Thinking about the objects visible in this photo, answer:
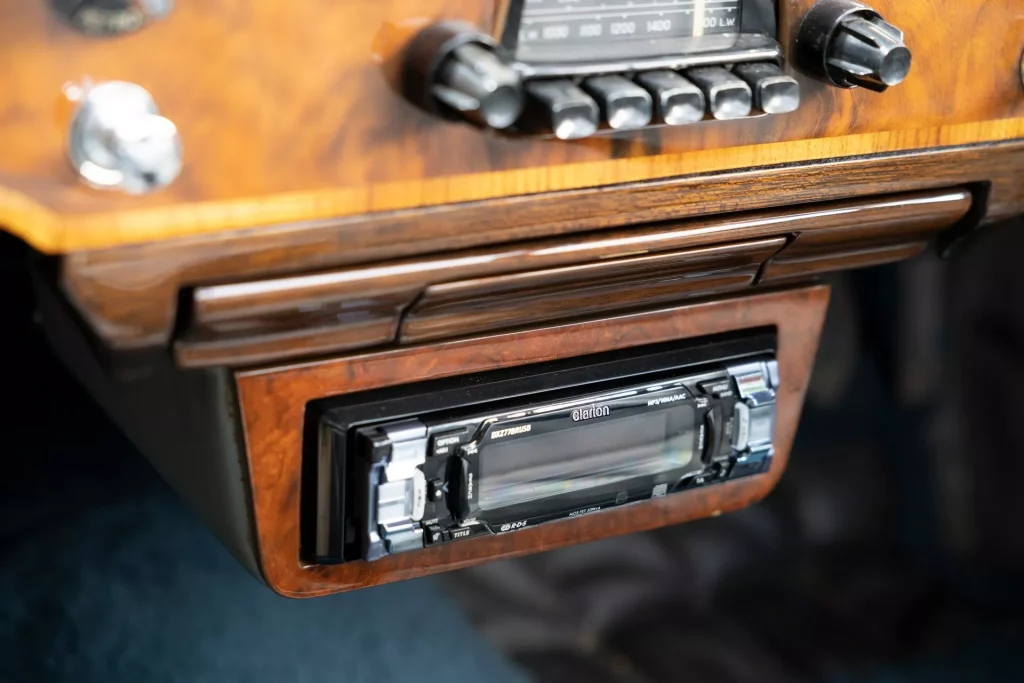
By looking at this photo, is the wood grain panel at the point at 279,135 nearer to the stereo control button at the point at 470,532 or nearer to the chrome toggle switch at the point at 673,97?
the chrome toggle switch at the point at 673,97

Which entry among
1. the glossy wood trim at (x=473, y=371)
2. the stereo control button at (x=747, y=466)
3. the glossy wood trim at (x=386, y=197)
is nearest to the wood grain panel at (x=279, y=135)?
the glossy wood trim at (x=386, y=197)

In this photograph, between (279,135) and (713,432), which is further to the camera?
(713,432)

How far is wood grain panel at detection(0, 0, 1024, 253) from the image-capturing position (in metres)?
0.43

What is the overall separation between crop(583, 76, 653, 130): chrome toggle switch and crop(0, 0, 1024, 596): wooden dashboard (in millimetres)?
32

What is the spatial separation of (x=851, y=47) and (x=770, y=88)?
0.05m

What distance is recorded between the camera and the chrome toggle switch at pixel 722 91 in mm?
543

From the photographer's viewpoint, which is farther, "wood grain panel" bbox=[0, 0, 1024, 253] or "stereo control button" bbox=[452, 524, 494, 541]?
"stereo control button" bbox=[452, 524, 494, 541]

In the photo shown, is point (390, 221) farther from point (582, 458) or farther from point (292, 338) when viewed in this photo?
point (582, 458)

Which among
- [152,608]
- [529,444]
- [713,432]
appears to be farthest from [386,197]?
[152,608]

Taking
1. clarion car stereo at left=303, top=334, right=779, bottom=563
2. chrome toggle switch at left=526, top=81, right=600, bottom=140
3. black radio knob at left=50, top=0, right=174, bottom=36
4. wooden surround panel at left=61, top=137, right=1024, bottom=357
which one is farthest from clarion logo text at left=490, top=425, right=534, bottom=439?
black radio knob at left=50, top=0, right=174, bottom=36

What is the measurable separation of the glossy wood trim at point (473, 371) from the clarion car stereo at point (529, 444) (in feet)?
0.04

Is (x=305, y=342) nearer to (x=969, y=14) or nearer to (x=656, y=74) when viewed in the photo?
(x=656, y=74)

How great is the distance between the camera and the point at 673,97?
526mm

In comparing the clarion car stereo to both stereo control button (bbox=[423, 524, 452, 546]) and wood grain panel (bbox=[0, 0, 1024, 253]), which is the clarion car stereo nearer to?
stereo control button (bbox=[423, 524, 452, 546])
